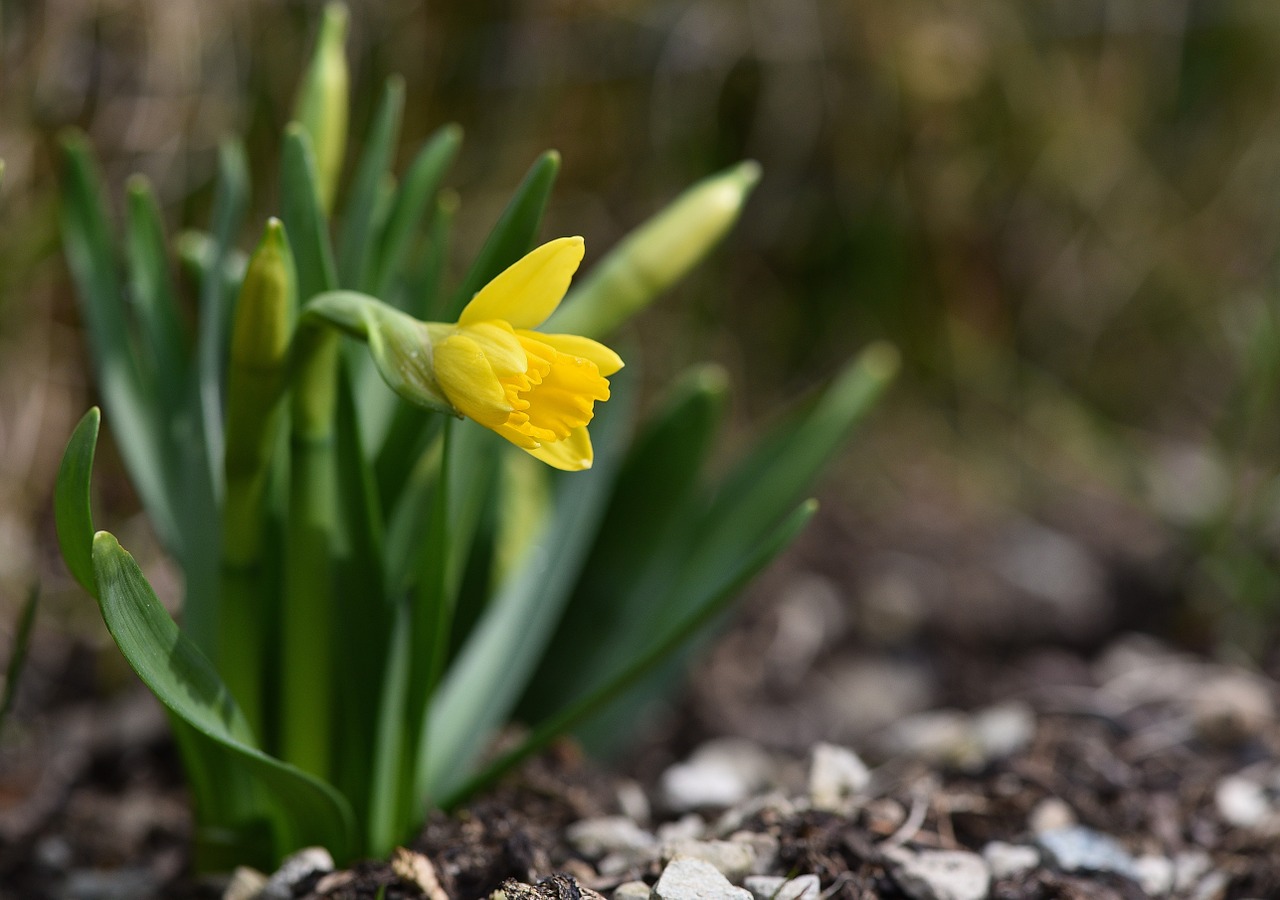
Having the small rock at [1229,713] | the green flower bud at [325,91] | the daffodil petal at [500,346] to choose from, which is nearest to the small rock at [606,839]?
the daffodil petal at [500,346]

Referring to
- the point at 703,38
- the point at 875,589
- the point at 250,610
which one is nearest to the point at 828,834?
the point at 250,610

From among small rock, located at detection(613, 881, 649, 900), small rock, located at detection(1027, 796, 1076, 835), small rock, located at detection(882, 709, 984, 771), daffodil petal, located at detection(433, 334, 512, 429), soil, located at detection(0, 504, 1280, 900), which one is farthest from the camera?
small rock, located at detection(882, 709, 984, 771)

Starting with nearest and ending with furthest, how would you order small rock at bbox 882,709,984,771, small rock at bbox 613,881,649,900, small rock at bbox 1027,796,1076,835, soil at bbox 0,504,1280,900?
small rock at bbox 613,881,649,900 < soil at bbox 0,504,1280,900 < small rock at bbox 1027,796,1076,835 < small rock at bbox 882,709,984,771

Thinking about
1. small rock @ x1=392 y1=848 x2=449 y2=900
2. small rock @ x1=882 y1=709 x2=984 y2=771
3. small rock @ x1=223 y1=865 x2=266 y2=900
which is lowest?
small rock @ x1=223 y1=865 x2=266 y2=900

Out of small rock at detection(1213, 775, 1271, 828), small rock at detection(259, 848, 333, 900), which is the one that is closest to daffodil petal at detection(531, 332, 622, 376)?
small rock at detection(259, 848, 333, 900)

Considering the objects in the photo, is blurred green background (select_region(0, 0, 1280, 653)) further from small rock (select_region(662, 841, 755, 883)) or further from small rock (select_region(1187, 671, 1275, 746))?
small rock (select_region(662, 841, 755, 883))

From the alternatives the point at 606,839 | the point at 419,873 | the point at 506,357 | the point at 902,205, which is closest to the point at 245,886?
the point at 419,873

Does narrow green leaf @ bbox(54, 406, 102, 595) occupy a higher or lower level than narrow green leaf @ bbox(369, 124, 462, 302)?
lower
